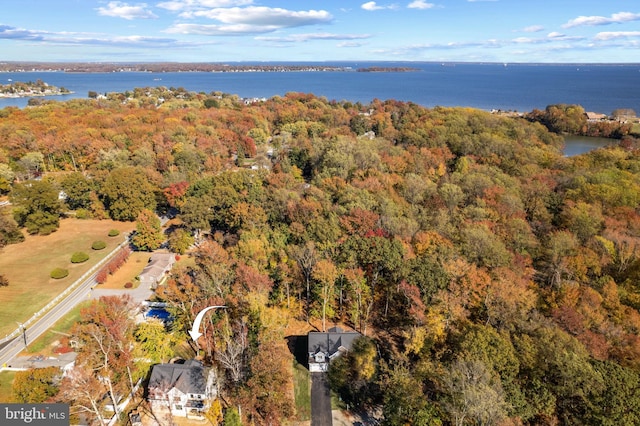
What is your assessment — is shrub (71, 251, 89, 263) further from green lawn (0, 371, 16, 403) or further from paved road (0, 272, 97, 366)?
green lawn (0, 371, 16, 403)

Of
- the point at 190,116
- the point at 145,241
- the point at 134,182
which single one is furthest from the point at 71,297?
the point at 190,116

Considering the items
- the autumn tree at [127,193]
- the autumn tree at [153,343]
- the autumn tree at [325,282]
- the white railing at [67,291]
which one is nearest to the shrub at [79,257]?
the white railing at [67,291]

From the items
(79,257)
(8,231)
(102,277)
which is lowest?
(102,277)

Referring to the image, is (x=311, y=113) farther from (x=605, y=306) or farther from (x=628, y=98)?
(x=628, y=98)

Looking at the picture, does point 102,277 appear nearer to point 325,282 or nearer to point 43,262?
point 43,262

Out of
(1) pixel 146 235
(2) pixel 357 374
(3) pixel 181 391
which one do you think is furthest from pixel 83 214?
(2) pixel 357 374

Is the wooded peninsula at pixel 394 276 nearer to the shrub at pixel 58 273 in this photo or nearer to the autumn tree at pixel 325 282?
the autumn tree at pixel 325 282
